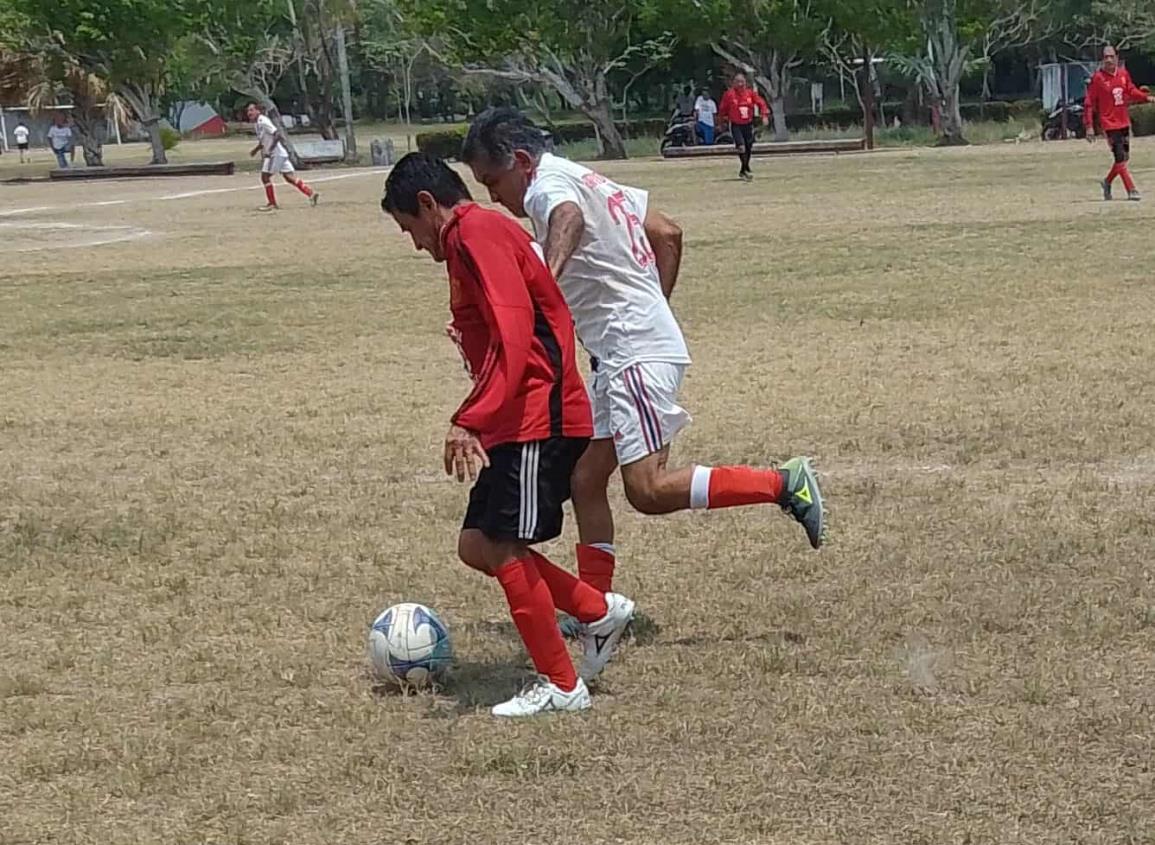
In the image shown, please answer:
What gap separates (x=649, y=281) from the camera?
17.5 feet

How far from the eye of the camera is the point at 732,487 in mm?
5414

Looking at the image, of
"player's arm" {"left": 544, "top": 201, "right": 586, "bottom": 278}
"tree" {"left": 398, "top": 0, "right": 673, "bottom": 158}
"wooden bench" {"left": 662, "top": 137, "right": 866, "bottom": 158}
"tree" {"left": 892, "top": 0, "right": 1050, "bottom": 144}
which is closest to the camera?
"player's arm" {"left": 544, "top": 201, "right": 586, "bottom": 278}

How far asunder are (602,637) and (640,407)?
0.70 metres

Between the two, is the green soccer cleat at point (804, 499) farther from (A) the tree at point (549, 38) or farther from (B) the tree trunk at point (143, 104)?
(B) the tree trunk at point (143, 104)

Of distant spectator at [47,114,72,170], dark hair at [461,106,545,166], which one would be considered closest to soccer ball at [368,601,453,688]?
dark hair at [461,106,545,166]

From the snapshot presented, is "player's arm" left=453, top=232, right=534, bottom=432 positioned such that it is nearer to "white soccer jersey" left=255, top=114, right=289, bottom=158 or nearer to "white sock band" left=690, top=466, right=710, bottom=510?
Answer: "white sock band" left=690, top=466, right=710, bottom=510

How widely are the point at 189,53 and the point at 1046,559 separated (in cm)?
4527

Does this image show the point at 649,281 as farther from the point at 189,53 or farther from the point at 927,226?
the point at 189,53

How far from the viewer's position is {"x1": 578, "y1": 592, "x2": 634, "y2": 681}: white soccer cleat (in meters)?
5.08

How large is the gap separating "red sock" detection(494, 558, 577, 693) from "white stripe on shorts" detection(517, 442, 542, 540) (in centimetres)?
13

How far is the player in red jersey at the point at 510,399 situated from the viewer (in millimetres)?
4430

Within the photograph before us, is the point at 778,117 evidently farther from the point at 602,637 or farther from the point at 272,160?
the point at 602,637

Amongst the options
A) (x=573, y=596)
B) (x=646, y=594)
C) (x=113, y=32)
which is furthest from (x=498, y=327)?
(x=113, y=32)

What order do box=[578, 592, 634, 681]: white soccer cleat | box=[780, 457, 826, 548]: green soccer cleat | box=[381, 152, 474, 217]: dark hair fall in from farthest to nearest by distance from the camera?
box=[780, 457, 826, 548]: green soccer cleat < box=[578, 592, 634, 681]: white soccer cleat < box=[381, 152, 474, 217]: dark hair
